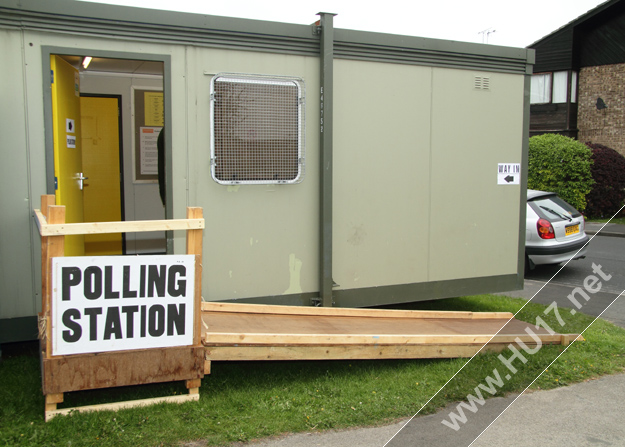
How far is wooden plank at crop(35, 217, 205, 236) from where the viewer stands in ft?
12.2

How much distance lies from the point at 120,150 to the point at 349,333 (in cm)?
504

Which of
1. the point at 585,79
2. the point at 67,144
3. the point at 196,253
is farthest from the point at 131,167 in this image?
the point at 585,79

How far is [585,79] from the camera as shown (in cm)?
2448

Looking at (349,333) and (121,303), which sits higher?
(121,303)

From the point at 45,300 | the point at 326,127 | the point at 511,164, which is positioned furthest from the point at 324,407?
the point at 511,164

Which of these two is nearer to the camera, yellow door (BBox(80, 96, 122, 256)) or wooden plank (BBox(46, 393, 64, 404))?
wooden plank (BBox(46, 393, 64, 404))

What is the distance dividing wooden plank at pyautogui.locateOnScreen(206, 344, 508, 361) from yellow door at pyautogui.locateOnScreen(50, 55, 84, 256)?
2088 mm

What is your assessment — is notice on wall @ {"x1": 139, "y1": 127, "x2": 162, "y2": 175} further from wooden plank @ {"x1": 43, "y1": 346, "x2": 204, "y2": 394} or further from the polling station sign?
wooden plank @ {"x1": 43, "y1": 346, "x2": 204, "y2": 394}

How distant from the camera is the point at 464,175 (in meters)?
6.46

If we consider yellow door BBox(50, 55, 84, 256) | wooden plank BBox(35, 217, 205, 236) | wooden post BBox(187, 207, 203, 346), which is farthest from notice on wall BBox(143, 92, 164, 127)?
wooden post BBox(187, 207, 203, 346)

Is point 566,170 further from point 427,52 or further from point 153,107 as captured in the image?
point 153,107

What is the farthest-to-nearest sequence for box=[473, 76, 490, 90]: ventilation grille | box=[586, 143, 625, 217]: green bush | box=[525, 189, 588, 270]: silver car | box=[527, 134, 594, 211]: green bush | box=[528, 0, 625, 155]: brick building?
box=[528, 0, 625, 155]: brick building
box=[586, 143, 625, 217]: green bush
box=[527, 134, 594, 211]: green bush
box=[525, 189, 588, 270]: silver car
box=[473, 76, 490, 90]: ventilation grille

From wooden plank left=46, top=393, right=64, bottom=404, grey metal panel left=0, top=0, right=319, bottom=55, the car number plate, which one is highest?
grey metal panel left=0, top=0, right=319, bottom=55

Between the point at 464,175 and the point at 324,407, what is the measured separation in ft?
Result: 10.8
